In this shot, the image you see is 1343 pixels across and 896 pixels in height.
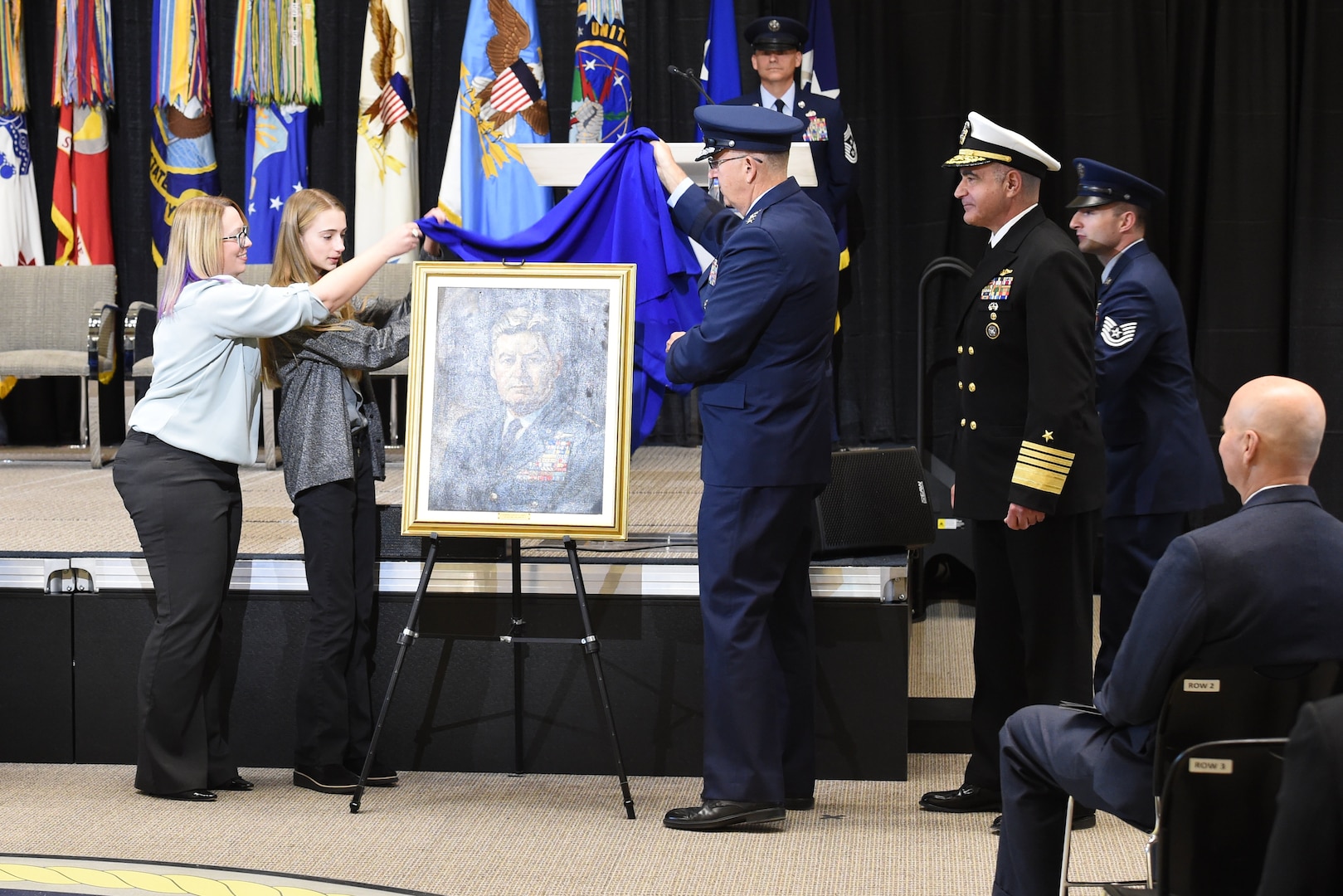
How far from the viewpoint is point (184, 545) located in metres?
3.40

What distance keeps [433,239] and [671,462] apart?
106 inches

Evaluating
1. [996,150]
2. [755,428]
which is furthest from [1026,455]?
[996,150]

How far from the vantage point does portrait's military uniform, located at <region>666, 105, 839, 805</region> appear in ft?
10.3

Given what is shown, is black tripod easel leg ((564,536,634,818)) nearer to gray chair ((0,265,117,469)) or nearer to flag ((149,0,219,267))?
gray chair ((0,265,117,469))

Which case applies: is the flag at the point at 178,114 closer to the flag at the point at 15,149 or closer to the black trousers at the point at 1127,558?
the flag at the point at 15,149

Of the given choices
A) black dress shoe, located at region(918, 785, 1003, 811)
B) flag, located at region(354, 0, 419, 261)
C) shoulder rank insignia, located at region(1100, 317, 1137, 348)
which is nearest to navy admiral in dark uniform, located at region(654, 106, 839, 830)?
black dress shoe, located at region(918, 785, 1003, 811)

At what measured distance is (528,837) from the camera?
→ 125 inches

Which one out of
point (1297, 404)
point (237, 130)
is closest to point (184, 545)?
point (1297, 404)

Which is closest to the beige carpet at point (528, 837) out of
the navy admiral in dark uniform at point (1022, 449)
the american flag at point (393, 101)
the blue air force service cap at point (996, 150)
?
Answer: the navy admiral in dark uniform at point (1022, 449)

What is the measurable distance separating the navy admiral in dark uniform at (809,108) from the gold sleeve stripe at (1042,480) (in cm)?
305

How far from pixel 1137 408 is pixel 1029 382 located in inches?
32.5

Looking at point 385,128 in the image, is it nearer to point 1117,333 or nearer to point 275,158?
point 275,158

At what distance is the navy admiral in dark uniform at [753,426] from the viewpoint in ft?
10.3

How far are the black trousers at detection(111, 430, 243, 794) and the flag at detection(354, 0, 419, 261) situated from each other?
11.7 ft
